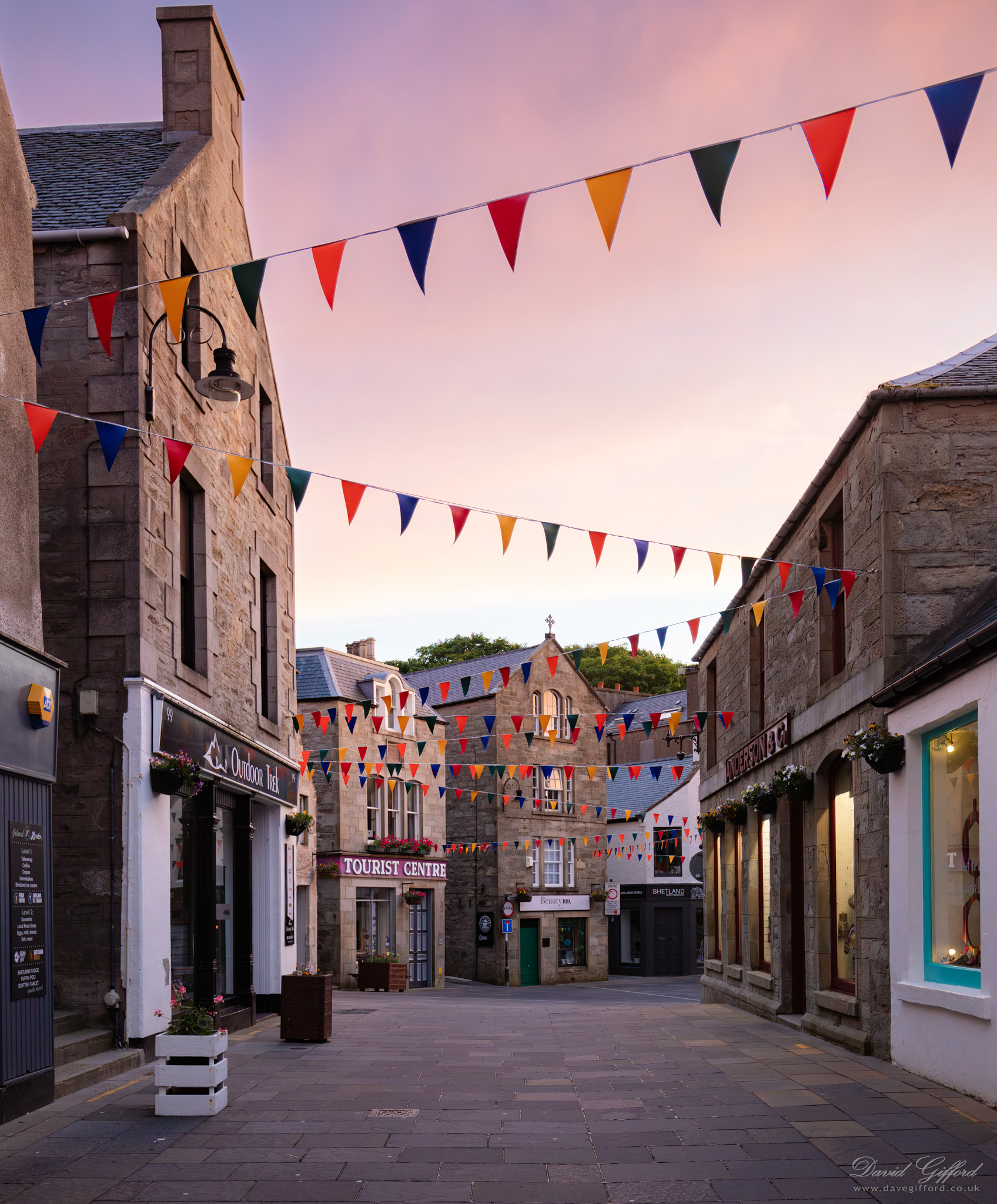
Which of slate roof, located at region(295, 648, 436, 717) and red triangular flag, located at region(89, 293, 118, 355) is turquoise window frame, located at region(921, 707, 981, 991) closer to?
red triangular flag, located at region(89, 293, 118, 355)

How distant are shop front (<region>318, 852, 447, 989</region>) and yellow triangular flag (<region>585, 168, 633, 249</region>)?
24.9m

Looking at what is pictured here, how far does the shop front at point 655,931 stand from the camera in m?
42.3

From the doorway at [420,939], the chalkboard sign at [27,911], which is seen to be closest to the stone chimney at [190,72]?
the chalkboard sign at [27,911]

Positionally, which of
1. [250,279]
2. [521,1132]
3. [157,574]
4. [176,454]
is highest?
[250,279]

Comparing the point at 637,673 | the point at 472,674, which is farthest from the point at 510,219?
the point at 637,673

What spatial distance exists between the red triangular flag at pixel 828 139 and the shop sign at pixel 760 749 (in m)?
9.54

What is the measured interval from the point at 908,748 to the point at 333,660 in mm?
24631

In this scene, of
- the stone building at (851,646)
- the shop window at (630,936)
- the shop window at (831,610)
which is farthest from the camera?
the shop window at (630,936)

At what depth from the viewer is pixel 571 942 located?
1591 inches

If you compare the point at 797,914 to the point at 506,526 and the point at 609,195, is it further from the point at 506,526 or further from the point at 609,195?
the point at 609,195

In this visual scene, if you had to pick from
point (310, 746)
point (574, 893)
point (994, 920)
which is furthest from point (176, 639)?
point (574, 893)

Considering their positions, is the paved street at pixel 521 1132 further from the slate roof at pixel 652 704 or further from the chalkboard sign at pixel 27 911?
the slate roof at pixel 652 704

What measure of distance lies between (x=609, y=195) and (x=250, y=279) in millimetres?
2346

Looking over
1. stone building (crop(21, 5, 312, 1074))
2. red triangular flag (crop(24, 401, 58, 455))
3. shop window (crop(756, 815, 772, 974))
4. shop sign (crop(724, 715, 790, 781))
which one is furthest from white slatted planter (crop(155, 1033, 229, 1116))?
shop window (crop(756, 815, 772, 974))
